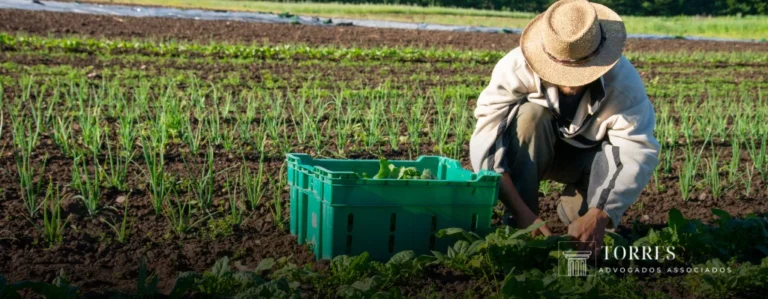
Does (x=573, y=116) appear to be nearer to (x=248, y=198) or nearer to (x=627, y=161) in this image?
(x=627, y=161)

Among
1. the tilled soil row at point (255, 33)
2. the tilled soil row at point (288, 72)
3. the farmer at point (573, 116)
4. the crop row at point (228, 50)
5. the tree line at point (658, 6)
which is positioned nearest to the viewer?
the farmer at point (573, 116)

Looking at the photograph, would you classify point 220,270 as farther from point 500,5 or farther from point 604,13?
point 500,5

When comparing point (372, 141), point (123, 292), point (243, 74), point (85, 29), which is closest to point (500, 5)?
point (85, 29)

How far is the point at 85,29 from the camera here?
12906 millimetres

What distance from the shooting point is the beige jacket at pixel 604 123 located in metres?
3.09

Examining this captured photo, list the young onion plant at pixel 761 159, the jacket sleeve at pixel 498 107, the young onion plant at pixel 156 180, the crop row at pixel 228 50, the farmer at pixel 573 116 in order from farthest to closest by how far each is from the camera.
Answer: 1. the crop row at pixel 228 50
2. the young onion plant at pixel 761 159
3. the young onion plant at pixel 156 180
4. the jacket sleeve at pixel 498 107
5. the farmer at pixel 573 116

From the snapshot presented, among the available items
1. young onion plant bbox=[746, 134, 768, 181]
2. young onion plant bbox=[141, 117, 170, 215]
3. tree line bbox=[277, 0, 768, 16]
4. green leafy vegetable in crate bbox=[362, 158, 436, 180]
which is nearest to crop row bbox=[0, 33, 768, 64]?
young onion plant bbox=[141, 117, 170, 215]

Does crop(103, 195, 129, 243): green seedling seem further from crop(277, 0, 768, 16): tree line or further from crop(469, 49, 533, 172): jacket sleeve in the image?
crop(277, 0, 768, 16): tree line

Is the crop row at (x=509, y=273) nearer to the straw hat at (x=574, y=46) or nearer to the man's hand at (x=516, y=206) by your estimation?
the man's hand at (x=516, y=206)

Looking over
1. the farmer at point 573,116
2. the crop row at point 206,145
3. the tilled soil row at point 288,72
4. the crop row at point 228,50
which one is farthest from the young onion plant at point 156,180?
the crop row at point 228,50

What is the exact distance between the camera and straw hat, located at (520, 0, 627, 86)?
9.64 ft

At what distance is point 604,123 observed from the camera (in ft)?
10.4

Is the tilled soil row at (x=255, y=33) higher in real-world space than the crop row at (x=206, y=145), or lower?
lower

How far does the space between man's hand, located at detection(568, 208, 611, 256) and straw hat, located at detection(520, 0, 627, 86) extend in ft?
1.50
